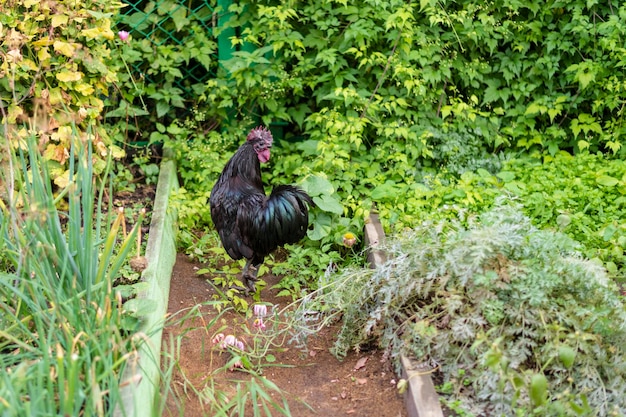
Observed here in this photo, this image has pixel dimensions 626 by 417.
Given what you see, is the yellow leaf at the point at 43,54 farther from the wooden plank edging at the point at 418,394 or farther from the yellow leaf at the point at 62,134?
the wooden plank edging at the point at 418,394

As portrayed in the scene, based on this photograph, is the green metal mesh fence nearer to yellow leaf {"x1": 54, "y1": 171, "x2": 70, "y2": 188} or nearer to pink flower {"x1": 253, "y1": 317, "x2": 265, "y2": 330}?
yellow leaf {"x1": 54, "y1": 171, "x2": 70, "y2": 188}

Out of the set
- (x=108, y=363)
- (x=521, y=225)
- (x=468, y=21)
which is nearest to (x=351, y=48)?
(x=468, y=21)

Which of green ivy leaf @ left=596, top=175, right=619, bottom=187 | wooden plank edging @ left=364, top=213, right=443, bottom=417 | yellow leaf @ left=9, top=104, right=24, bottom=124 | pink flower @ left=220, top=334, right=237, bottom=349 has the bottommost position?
wooden plank edging @ left=364, top=213, right=443, bottom=417

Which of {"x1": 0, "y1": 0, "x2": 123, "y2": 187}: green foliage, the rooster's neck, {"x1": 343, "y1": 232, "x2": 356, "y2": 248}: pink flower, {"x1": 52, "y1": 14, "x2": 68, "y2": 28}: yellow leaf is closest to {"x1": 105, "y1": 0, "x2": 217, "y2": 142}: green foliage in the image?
{"x1": 0, "y1": 0, "x2": 123, "y2": 187}: green foliage

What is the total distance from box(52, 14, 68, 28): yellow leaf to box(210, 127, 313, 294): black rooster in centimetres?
130

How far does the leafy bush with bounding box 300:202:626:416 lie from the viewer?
2859 mm

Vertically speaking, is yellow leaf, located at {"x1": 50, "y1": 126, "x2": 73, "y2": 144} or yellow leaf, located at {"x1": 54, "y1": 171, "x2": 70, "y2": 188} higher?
yellow leaf, located at {"x1": 50, "y1": 126, "x2": 73, "y2": 144}

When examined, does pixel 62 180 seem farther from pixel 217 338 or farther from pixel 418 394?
pixel 418 394

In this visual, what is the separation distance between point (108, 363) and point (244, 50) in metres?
3.48

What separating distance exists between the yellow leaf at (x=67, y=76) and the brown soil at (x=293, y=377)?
1.49 meters

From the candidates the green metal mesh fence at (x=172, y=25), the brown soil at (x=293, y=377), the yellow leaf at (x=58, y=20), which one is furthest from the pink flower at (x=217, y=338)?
the green metal mesh fence at (x=172, y=25)

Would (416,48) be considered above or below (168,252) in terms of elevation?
above

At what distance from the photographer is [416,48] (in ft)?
17.7

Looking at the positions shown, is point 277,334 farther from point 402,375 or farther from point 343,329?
point 402,375
